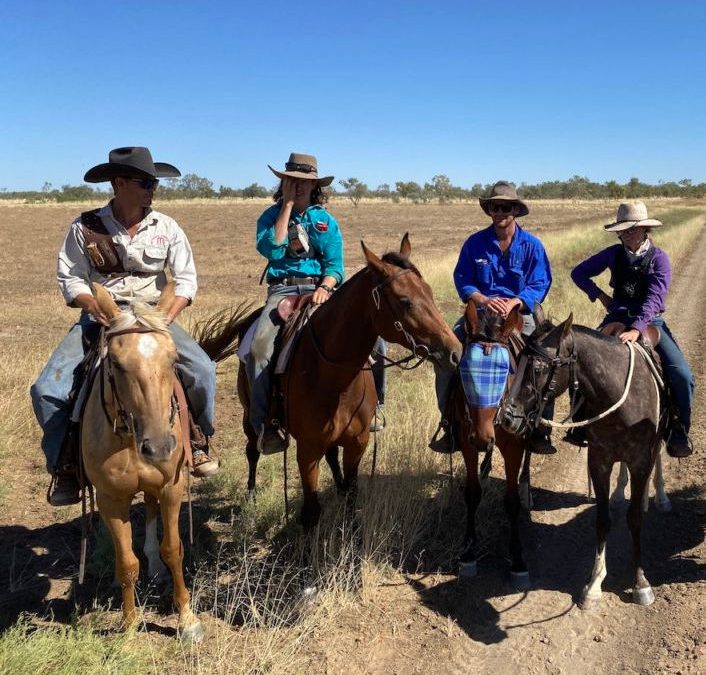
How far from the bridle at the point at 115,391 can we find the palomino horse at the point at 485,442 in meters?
1.93

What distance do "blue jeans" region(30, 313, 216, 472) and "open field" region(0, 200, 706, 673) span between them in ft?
3.47

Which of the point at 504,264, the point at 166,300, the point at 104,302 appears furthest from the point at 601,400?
the point at 104,302

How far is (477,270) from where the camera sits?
16.0 ft

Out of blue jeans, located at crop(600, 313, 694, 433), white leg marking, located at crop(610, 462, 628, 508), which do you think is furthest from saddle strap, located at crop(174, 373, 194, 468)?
white leg marking, located at crop(610, 462, 628, 508)

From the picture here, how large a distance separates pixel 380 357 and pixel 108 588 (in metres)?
2.69

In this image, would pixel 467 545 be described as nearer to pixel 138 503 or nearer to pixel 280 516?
pixel 280 516

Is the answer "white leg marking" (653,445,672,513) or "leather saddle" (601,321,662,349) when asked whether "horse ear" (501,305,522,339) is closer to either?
"leather saddle" (601,321,662,349)

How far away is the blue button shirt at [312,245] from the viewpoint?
4.95 m

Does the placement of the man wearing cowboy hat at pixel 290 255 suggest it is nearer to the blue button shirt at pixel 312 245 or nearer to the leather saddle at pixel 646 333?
the blue button shirt at pixel 312 245

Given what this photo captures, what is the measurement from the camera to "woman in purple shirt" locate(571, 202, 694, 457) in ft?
14.8

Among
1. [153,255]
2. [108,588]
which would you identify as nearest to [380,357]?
[153,255]

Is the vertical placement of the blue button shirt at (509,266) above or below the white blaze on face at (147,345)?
above

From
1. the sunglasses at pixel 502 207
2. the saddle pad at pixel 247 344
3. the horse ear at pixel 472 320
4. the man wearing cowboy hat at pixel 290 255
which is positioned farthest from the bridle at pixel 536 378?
the saddle pad at pixel 247 344

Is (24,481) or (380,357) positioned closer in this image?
(380,357)
